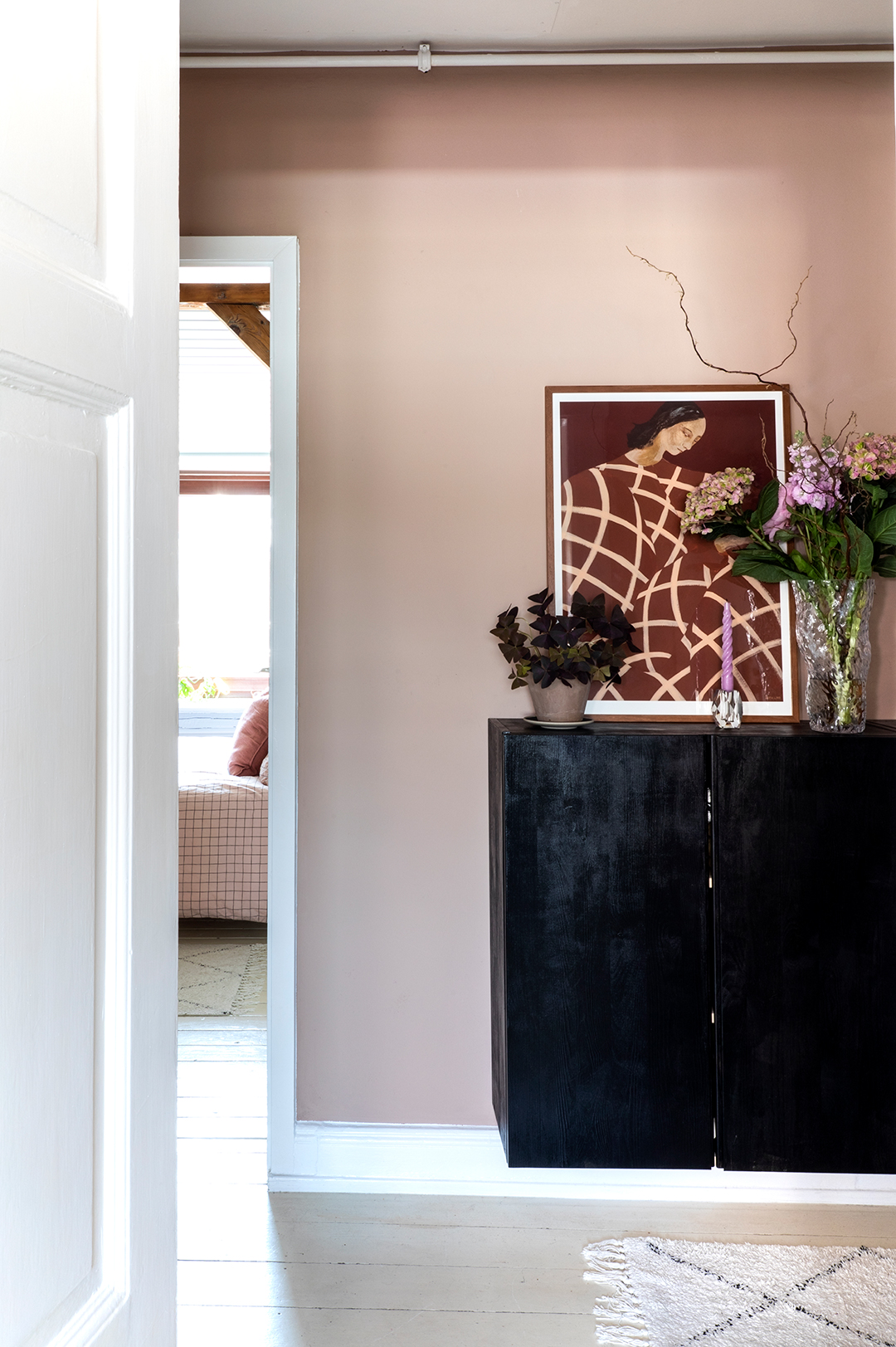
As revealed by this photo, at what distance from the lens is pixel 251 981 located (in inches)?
145

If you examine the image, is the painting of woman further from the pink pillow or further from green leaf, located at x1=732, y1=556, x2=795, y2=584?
the pink pillow

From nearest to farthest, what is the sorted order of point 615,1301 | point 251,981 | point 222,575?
point 615,1301 < point 251,981 < point 222,575

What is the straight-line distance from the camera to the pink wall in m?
2.28

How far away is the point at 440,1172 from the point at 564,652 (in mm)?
1308

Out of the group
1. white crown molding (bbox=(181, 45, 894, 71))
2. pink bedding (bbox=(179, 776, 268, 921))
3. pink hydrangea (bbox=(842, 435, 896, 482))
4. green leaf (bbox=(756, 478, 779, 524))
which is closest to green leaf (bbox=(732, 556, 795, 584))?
green leaf (bbox=(756, 478, 779, 524))

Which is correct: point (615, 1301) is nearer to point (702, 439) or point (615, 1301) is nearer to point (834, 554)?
point (834, 554)

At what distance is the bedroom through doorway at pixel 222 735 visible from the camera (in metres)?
2.60

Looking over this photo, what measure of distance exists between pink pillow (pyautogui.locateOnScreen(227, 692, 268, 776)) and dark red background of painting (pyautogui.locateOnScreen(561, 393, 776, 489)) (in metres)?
2.87

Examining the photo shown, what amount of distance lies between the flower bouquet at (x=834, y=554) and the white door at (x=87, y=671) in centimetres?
162

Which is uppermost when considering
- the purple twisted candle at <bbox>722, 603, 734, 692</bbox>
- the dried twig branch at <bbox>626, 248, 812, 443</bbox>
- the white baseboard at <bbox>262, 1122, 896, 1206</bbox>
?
the dried twig branch at <bbox>626, 248, 812, 443</bbox>

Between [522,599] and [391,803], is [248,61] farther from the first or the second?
[391,803]

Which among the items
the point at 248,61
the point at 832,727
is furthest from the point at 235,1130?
the point at 248,61

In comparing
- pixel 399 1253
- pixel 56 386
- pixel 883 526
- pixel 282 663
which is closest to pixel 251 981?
pixel 399 1253

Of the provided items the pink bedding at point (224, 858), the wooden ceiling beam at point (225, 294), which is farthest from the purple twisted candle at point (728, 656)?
the pink bedding at point (224, 858)
